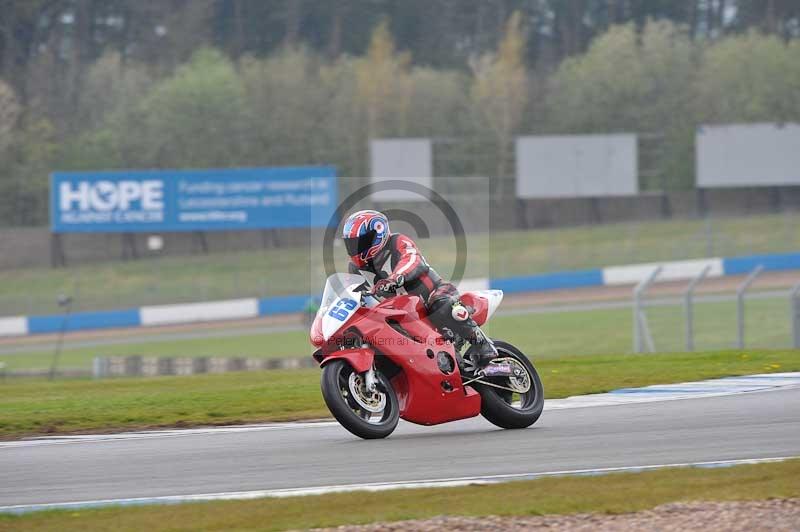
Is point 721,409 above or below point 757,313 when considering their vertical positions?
above

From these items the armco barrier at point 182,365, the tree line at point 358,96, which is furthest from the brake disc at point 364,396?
the tree line at point 358,96

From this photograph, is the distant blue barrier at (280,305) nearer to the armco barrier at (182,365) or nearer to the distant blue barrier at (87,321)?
the distant blue barrier at (87,321)

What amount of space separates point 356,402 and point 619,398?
3629 mm

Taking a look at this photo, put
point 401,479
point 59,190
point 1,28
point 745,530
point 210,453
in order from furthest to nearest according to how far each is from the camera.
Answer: point 1,28 → point 59,190 → point 210,453 → point 401,479 → point 745,530

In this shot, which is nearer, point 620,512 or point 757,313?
point 620,512

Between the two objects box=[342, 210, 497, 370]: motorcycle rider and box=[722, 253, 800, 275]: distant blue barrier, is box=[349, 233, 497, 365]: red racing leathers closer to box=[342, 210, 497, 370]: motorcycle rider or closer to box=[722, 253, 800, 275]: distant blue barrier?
box=[342, 210, 497, 370]: motorcycle rider

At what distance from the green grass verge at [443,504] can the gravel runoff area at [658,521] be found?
0.43 feet

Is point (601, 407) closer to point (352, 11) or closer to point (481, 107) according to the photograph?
point (481, 107)

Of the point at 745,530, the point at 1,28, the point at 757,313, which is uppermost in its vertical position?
the point at 1,28

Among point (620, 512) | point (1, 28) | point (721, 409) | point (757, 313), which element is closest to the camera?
point (620, 512)

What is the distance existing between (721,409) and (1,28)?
210 ft

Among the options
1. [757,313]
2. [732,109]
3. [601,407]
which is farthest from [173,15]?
[601,407]

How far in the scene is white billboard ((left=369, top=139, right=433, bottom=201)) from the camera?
195 ft

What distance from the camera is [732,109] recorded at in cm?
6388
